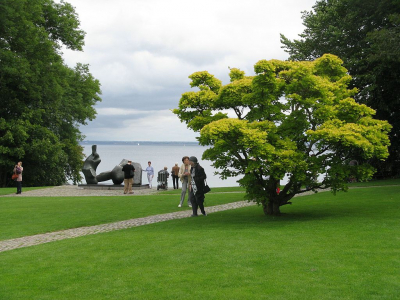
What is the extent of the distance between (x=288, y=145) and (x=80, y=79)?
37089mm

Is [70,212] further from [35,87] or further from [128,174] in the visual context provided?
[35,87]

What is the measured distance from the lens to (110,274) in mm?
8297

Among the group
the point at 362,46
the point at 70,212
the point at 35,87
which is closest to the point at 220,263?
the point at 70,212

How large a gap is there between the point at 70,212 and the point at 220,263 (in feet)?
37.1

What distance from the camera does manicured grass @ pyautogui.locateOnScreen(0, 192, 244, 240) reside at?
588 inches

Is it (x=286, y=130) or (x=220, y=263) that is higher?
(x=286, y=130)

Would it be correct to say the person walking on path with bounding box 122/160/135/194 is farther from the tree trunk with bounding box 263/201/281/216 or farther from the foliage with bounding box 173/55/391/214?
the tree trunk with bounding box 263/201/281/216

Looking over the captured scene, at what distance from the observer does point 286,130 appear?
14750 millimetres

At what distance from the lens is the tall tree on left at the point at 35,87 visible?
35.7 m

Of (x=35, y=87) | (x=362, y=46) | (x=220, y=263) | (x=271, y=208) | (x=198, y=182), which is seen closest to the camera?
(x=220, y=263)

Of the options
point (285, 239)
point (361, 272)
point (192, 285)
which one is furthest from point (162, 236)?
point (361, 272)

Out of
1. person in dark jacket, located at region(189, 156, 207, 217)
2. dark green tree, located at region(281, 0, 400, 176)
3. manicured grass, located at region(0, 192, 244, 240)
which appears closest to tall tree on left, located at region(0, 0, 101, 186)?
manicured grass, located at region(0, 192, 244, 240)

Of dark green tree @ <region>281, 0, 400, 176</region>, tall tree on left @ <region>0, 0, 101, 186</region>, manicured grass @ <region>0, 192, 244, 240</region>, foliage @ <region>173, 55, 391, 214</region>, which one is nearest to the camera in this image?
foliage @ <region>173, 55, 391, 214</region>

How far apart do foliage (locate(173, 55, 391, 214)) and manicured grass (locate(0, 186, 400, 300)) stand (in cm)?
153
